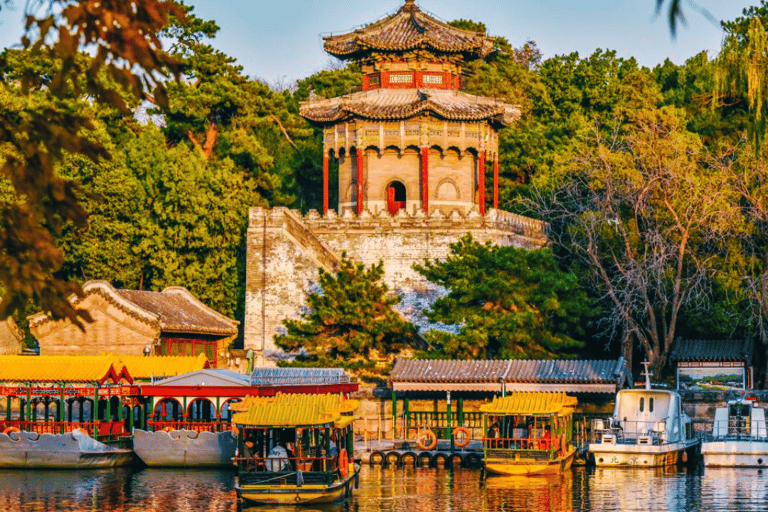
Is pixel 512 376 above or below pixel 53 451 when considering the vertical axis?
above

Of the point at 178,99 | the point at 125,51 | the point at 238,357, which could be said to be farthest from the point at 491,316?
the point at 125,51

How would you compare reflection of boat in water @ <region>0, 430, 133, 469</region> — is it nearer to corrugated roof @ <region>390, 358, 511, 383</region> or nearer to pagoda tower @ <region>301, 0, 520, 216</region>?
corrugated roof @ <region>390, 358, 511, 383</region>

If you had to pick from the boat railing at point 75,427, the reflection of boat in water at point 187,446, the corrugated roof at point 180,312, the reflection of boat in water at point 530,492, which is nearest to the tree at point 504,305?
the reflection of boat in water at point 530,492

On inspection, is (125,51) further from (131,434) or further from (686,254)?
(686,254)

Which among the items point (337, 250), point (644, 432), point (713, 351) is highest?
point (337, 250)

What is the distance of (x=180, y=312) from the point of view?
44125 millimetres

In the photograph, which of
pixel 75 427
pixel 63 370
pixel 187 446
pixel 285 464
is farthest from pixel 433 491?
pixel 63 370

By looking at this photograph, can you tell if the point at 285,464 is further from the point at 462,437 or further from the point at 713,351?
the point at 713,351

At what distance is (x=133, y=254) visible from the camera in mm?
48875

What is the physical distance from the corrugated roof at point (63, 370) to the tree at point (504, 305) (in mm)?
9819

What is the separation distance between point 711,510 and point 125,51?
1949 centimetres

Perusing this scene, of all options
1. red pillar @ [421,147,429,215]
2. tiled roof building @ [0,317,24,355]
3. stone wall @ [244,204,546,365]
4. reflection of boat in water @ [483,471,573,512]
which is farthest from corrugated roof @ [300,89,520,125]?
reflection of boat in water @ [483,471,573,512]

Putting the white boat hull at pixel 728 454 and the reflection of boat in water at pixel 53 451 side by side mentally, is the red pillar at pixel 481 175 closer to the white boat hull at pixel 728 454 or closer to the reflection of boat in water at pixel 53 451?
the white boat hull at pixel 728 454

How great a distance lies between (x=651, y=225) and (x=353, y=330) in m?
10.5
